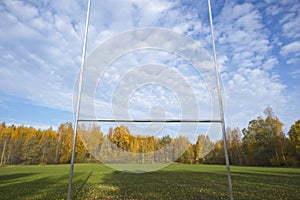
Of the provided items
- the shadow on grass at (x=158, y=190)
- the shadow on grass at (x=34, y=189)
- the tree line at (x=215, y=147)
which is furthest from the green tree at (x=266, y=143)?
the shadow on grass at (x=34, y=189)

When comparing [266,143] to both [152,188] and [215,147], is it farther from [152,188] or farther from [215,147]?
[152,188]

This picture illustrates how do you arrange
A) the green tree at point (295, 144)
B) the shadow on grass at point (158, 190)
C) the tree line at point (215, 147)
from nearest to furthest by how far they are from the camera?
1. the shadow on grass at point (158, 190)
2. the green tree at point (295, 144)
3. the tree line at point (215, 147)

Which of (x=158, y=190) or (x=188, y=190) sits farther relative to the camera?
(x=158, y=190)

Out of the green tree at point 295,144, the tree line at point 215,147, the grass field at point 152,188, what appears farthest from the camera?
the tree line at point 215,147

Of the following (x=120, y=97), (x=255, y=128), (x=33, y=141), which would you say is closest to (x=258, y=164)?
(x=255, y=128)

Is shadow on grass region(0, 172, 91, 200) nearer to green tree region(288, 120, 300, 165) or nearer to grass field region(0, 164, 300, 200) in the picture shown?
grass field region(0, 164, 300, 200)

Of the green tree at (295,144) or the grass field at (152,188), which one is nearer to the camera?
the grass field at (152,188)

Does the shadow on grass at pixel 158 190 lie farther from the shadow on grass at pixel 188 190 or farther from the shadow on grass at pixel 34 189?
the shadow on grass at pixel 34 189

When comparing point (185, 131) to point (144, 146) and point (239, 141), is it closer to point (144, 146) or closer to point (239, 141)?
point (144, 146)

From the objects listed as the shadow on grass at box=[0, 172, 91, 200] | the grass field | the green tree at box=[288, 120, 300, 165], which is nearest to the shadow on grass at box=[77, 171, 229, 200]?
the grass field

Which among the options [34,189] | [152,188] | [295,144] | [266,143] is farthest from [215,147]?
[34,189]

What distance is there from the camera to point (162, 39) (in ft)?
18.2

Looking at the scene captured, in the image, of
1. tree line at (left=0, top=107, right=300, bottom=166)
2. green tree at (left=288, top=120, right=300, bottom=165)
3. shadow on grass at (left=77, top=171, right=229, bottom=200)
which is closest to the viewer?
shadow on grass at (left=77, top=171, right=229, bottom=200)

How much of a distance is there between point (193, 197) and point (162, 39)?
4919 mm
